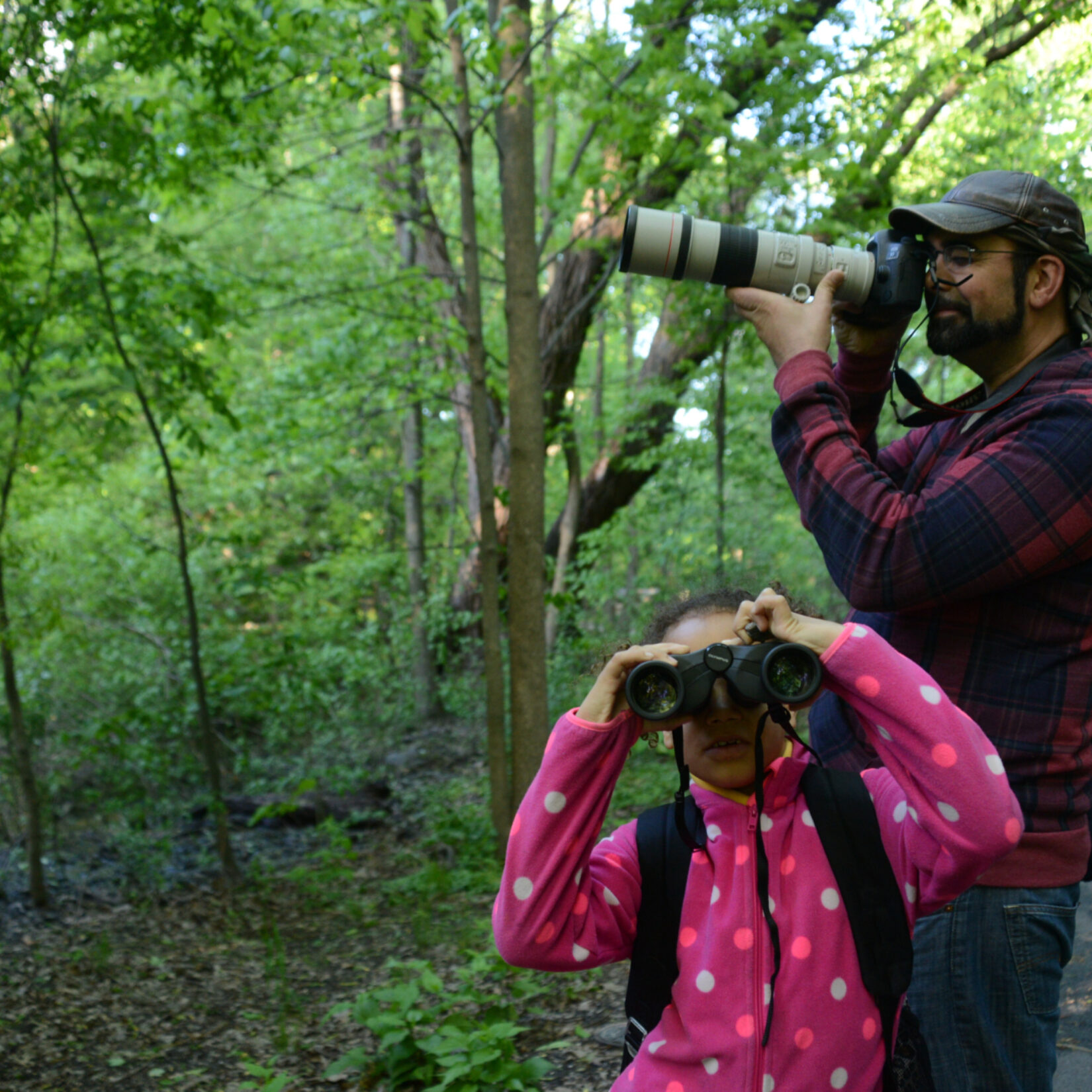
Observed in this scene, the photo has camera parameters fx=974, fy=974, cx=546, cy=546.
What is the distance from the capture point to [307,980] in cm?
457

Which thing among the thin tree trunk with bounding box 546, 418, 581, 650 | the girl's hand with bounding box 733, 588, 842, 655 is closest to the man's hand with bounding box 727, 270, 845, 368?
the girl's hand with bounding box 733, 588, 842, 655

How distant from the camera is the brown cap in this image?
153 cm

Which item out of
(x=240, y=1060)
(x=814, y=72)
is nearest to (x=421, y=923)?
(x=240, y=1060)

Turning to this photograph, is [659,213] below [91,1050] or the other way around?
the other way around

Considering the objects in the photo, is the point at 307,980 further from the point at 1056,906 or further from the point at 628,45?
the point at 628,45

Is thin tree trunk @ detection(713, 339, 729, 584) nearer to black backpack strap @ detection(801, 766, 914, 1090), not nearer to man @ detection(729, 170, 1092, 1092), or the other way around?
man @ detection(729, 170, 1092, 1092)

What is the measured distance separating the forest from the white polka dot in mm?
656

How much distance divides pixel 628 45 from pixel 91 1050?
18.8 ft

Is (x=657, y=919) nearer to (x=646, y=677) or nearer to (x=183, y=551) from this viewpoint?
(x=646, y=677)

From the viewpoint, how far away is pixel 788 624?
1.29 metres

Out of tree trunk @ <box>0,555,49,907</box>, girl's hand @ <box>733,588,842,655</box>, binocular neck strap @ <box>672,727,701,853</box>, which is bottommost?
tree trunk @ <box>0,555,49,907</box>

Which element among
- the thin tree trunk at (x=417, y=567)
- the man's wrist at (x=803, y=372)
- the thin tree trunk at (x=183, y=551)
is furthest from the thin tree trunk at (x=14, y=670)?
the man's wrist at (x=803, y=372)

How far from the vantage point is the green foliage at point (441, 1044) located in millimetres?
2941

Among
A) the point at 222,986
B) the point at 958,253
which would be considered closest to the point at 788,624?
the point at 958,253
